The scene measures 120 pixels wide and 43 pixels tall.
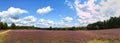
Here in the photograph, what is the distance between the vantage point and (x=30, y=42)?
1129 inches

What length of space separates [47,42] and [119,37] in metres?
7.50

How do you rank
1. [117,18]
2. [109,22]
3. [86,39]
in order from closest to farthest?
[86,39] → [109,22] → [117,18]

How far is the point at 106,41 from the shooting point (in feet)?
95.0

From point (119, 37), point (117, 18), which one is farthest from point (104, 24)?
point (119, 37)

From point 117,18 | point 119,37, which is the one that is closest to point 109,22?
point 117,18

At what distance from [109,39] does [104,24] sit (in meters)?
59.6

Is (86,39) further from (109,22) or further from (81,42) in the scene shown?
(109,22)

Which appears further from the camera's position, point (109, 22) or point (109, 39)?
point (109, 22)

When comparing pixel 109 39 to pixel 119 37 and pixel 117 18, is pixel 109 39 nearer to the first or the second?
pixel 119 37

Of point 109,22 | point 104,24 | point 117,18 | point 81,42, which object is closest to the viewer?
point 81,42

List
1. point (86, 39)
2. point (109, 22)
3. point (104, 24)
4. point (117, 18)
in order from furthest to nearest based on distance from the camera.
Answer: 1. point (117, 18)
2. point (109, 22)
3. point (104, 24)
4. point (86, 39)

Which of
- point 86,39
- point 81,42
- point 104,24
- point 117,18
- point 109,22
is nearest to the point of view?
point 81,42

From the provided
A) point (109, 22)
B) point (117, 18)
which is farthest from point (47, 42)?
point (117, 18)

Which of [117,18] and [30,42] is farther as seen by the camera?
[117,18]
